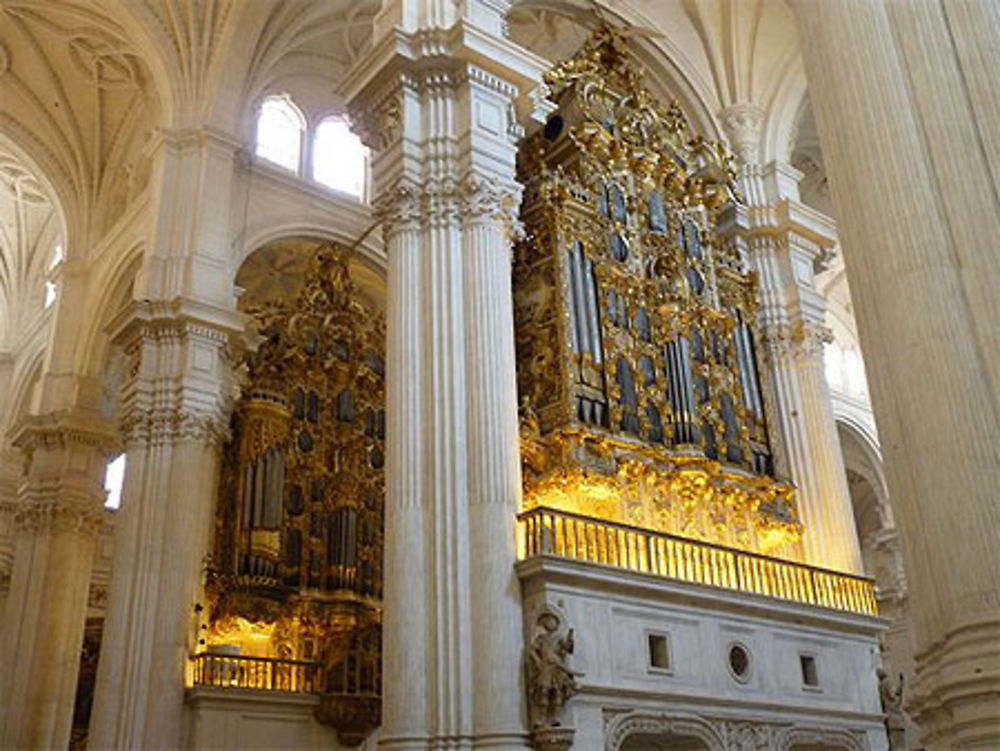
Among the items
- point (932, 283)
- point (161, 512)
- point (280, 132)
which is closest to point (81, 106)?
point (280, 132)

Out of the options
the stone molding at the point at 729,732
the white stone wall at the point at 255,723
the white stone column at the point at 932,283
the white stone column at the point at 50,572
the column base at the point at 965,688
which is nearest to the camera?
the column base at the point at 965,688

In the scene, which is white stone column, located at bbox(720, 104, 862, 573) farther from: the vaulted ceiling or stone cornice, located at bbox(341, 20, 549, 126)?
the vaulted ceiling

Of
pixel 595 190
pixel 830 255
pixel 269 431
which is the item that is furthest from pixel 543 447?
pixel 830 255

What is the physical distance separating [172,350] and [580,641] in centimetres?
827

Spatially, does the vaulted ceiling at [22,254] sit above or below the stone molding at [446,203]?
above

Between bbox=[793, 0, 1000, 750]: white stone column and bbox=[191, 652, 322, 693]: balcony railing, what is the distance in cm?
1054

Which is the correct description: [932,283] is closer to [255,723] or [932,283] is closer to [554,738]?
[554,738]

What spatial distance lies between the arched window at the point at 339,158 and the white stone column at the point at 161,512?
5.18 m

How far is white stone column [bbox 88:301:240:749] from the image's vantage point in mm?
14031

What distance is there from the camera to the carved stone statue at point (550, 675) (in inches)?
397

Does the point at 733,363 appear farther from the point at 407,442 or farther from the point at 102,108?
the point at 102,108

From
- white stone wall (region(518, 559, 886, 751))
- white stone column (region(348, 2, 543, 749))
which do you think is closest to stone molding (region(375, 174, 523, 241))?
white stone column (region(348, 2, 543, 749))

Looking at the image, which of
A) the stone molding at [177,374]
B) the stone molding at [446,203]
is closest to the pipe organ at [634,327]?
the stone molding at [446,203]

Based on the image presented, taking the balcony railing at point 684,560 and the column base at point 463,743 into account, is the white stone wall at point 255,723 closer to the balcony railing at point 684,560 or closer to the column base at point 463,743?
the column base at point 463,743
